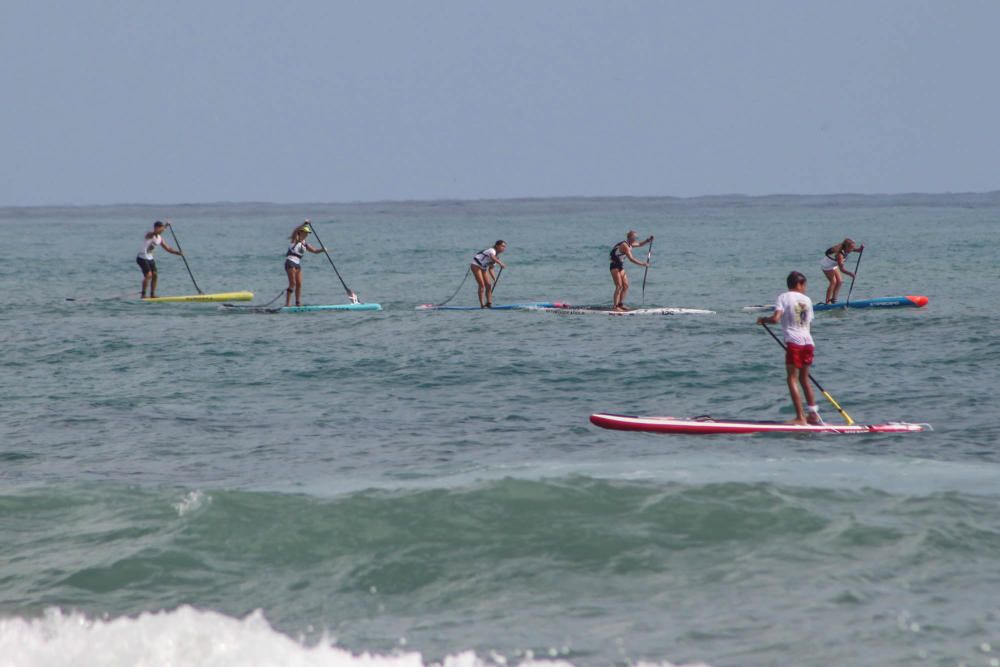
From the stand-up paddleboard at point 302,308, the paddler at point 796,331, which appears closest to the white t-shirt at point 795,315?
the paddler at point 796,331

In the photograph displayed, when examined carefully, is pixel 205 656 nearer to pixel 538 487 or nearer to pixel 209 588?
pixel 209 588

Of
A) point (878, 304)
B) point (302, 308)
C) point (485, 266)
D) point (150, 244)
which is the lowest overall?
point (302, 308)

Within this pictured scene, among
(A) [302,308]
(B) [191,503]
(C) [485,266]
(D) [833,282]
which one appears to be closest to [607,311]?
(C) [485,266]

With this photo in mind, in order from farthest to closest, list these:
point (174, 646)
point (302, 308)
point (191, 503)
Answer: point (302, 308) < point (191, 503) < point (174, 646)

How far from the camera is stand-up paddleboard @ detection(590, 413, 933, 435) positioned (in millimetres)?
15008

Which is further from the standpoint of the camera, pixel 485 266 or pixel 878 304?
pixel 485 266

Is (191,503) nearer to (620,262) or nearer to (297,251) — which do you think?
(297,251)

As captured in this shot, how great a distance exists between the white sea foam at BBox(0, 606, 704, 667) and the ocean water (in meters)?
0.02

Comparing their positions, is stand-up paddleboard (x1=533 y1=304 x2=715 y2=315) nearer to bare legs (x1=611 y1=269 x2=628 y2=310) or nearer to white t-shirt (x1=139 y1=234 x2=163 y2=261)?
bare legs (x1=611 y1=269 x2=628 y2=310)

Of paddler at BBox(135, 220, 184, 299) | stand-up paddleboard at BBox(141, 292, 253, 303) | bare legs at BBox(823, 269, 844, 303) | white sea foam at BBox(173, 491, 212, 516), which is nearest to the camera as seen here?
white sea foam at BBox(173, 491, 212, 516)

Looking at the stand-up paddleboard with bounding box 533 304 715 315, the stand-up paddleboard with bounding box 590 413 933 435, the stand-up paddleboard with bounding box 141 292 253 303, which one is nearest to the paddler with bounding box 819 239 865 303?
the stand-up paddleboard with bounding box 533 304 715 315

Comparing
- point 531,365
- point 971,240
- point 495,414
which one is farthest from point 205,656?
point 971,240

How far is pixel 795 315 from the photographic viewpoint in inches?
596

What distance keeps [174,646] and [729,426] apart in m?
8.06
